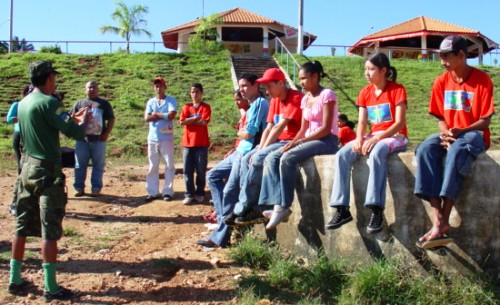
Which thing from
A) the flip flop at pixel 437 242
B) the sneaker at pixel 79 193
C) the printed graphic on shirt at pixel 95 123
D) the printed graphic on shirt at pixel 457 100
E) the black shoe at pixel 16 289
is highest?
the printed graphic on shirt at pixel 457 100

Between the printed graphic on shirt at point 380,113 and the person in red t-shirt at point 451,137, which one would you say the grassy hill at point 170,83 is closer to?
the printed graphic on shirt at point 380,113

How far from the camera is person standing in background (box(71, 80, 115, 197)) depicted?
8812 millimetres

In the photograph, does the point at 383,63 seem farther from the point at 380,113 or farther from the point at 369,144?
the point at 369,144

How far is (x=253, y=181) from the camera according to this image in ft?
18.6

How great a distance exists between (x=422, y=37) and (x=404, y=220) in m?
37.0

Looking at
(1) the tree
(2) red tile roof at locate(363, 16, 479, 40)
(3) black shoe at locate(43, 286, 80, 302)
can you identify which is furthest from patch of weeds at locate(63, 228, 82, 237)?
(2) red tile roof at locate(363, 16, 479, 40)

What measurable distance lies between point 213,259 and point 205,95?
1711 cm

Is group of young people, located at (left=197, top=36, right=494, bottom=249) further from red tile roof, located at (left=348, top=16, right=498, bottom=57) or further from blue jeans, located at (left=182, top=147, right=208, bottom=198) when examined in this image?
red tile roof, located at (left=348, top=16, right=498, bottom=57)

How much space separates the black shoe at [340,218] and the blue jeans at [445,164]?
0.65 meters

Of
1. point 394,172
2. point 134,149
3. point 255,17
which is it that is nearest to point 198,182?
point 394,172

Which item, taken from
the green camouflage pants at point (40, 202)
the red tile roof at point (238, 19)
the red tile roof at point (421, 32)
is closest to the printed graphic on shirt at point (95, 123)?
the green camouflage pants at point (40, 202)

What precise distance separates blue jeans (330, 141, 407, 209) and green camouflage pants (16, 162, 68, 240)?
7.74 feet

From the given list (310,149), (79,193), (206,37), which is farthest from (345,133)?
(206,37)

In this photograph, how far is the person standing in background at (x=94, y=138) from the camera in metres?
8.81
